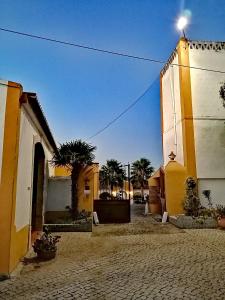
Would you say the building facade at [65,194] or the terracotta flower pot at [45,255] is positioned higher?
the building facade at [65,194]

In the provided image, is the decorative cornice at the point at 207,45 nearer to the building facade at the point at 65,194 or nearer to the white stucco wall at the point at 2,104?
the building facade at the point at 65,194

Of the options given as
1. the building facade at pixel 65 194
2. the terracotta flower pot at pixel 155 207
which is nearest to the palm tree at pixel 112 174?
the terracotta flower pot at pixel 155 207

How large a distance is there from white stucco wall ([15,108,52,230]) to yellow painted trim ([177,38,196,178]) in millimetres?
9932

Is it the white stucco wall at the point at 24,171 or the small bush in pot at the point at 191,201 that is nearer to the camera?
the white stucco wall at the point at 24,171

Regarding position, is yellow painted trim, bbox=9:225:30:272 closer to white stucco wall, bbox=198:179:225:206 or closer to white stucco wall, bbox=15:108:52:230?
white stucco wall, bbox=15:108:52:230

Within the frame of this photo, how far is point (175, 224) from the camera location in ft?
43.8

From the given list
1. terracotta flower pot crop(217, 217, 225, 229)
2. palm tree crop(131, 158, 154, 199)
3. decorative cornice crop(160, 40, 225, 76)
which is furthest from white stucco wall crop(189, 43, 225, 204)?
palm tree crop(131, 158, 154, 199)

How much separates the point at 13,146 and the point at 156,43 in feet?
23.6

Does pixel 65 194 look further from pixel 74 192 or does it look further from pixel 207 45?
pixel 207 45

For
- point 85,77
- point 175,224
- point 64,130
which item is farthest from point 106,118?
point 175,224

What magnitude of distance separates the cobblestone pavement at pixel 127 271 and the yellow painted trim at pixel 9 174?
0.64 meters

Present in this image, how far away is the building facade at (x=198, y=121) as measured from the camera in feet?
50.6

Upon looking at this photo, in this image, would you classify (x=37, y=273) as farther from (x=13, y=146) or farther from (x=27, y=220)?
(x=13, y=146)

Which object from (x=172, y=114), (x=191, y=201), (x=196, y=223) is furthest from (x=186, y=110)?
(x=196, y=223)
